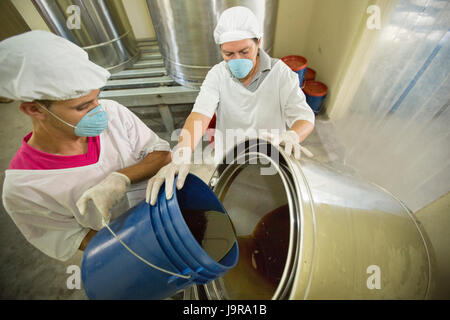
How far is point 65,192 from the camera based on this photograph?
72cm

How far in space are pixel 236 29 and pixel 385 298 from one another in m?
1.24

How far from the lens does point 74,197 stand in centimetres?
75

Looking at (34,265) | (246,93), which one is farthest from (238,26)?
(34,265)

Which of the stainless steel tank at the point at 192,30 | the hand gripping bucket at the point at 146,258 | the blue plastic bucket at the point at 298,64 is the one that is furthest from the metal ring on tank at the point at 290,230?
the blue plastic bucket at the point at 298,64

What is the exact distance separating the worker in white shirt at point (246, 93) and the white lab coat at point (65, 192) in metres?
0.25

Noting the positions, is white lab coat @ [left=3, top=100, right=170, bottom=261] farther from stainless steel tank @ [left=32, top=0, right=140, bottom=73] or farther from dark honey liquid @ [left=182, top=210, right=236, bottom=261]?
stainless steel tank @ [left=32, top=0, right=140, bottom=73]

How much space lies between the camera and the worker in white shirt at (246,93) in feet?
3.23

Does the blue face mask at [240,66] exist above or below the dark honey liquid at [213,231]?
above

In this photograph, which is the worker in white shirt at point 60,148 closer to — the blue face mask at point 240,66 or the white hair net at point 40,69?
the white hair net at point 40,69

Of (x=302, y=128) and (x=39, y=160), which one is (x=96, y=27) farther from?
(x=302, y=128)

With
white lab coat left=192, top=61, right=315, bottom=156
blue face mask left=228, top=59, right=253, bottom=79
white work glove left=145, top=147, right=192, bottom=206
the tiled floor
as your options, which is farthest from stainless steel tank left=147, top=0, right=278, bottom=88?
white work glove left=145, top=147, right=192, bottom=206

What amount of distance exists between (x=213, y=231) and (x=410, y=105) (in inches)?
51.3
